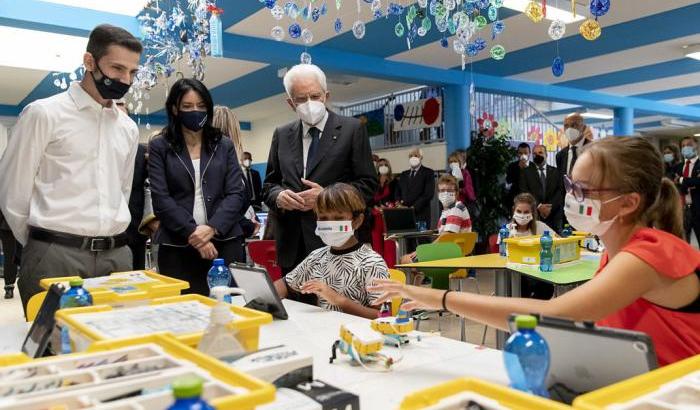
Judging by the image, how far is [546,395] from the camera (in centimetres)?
107

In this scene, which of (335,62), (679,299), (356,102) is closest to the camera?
(679,299)

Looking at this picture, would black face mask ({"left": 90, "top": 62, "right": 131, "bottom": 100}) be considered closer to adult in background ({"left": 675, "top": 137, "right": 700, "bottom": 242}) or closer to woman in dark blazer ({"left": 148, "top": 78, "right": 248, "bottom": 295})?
woman in dark blazer ({"left": 148, "top": 78, "right": 248, "bottom": 295})

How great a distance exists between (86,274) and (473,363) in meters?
1.58

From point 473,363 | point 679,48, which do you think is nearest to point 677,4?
point 679,48

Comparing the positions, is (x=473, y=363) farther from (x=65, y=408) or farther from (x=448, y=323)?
(x=448, y=323)

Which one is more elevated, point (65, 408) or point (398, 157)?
point (398, 157)

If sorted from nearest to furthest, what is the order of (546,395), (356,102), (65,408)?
(65,408) → (546,395) → (356,102)

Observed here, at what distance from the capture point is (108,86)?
2.35 m

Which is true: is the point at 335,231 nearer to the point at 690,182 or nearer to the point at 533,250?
the point at 533,250

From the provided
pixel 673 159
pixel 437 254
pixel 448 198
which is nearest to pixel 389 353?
pixel 437 254

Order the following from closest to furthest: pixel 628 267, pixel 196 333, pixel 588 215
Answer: pixel 196 333
pixel 628 267
pixel 588 215

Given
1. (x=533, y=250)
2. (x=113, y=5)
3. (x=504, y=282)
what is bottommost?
(x=504, y=282)

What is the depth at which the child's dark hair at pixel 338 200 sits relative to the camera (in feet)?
8.31

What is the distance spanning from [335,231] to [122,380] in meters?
1.68
